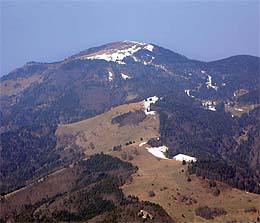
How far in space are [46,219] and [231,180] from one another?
62192mm

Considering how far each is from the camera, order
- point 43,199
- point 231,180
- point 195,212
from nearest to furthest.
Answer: point 195,212 < point 231,180 < point 43,199

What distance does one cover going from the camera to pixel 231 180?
17438 centimetres

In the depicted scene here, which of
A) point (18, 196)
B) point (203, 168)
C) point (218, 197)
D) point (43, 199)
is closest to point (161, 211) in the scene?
point (218, 197)

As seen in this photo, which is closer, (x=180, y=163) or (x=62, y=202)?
(x=62, y=202)

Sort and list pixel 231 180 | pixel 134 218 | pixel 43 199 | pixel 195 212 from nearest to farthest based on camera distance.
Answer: pixel 134 218 → pixel 195 212 → pixel 231 180 → pixel 43 199

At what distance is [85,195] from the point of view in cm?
16975

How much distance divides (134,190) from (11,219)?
3879 centimetres

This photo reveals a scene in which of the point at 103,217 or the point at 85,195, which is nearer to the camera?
the point at 103,217

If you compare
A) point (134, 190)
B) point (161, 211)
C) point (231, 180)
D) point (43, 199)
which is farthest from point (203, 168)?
point (43, 199)

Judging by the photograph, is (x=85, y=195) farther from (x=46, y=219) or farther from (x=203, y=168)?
(x=203, y=168)

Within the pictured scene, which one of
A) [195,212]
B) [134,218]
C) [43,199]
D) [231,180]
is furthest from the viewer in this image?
[43,199]

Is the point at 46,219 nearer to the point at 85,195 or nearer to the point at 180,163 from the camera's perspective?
the point at 85,195

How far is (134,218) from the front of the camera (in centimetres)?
14050

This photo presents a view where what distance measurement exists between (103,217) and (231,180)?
4966cm
